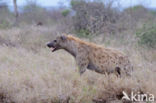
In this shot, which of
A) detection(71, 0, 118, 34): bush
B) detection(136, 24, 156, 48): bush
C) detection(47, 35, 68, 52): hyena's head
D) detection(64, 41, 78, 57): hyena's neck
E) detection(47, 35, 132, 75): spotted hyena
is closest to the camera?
detection(47, 35, 132, 75): spotted hyena

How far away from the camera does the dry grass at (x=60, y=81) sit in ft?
24.3

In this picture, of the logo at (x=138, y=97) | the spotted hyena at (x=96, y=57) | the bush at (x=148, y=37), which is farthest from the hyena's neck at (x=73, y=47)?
the bush at (x=148, y=37)

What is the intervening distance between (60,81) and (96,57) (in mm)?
1127

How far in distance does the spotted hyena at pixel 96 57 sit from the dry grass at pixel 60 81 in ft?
0.85

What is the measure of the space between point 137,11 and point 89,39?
7.75m

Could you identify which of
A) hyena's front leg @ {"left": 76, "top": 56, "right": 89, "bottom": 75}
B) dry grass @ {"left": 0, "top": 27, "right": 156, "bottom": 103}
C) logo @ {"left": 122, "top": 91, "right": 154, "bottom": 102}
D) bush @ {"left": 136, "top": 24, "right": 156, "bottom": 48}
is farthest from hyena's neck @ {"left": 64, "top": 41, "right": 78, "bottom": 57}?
bush @ {"left": 136, "top": 24, "right": 156, "bottom": 48}

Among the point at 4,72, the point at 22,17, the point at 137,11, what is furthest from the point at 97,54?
the point at 22,17

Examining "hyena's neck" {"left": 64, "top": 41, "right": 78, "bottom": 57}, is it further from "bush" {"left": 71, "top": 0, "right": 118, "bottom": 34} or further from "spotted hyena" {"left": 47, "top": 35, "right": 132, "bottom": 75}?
"bush" {"left": 71, "top": 0, "right": 118, "bottom": 34}

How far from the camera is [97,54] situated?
27.9 ft

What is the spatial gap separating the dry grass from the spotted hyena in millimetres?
259

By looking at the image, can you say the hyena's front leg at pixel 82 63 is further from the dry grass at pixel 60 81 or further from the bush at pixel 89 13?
the bush at pixel 89 13

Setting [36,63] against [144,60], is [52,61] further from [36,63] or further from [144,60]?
[144,60]

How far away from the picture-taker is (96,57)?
848cm

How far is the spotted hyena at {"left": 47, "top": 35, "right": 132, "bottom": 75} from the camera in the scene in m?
8.27
